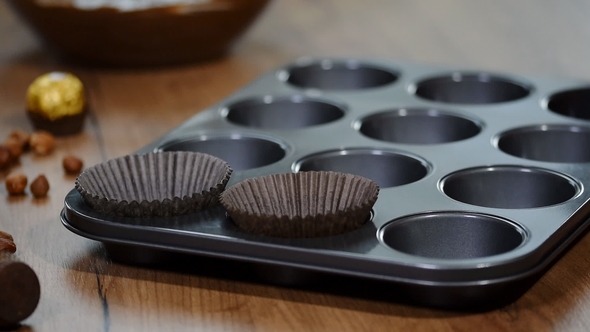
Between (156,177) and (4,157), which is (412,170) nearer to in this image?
(156,177)

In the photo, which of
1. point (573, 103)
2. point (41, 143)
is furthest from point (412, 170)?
point (41, 143)

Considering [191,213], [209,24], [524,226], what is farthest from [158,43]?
[524,226]

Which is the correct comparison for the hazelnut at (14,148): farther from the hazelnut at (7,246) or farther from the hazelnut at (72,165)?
the hazelnut at (7,246)

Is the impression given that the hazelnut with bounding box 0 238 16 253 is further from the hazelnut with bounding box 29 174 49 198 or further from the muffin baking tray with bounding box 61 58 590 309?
the hazelnut with bounding box 29 174 49 198

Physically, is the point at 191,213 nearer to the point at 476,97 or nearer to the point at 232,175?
the point at 232,175

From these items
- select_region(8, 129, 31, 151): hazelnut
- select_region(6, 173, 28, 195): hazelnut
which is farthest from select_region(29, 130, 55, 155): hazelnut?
select_region(6, 173, 28, 195): hazelnut

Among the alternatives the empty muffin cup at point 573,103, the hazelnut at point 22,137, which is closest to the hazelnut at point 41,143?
the hazelnut at point 22,137
